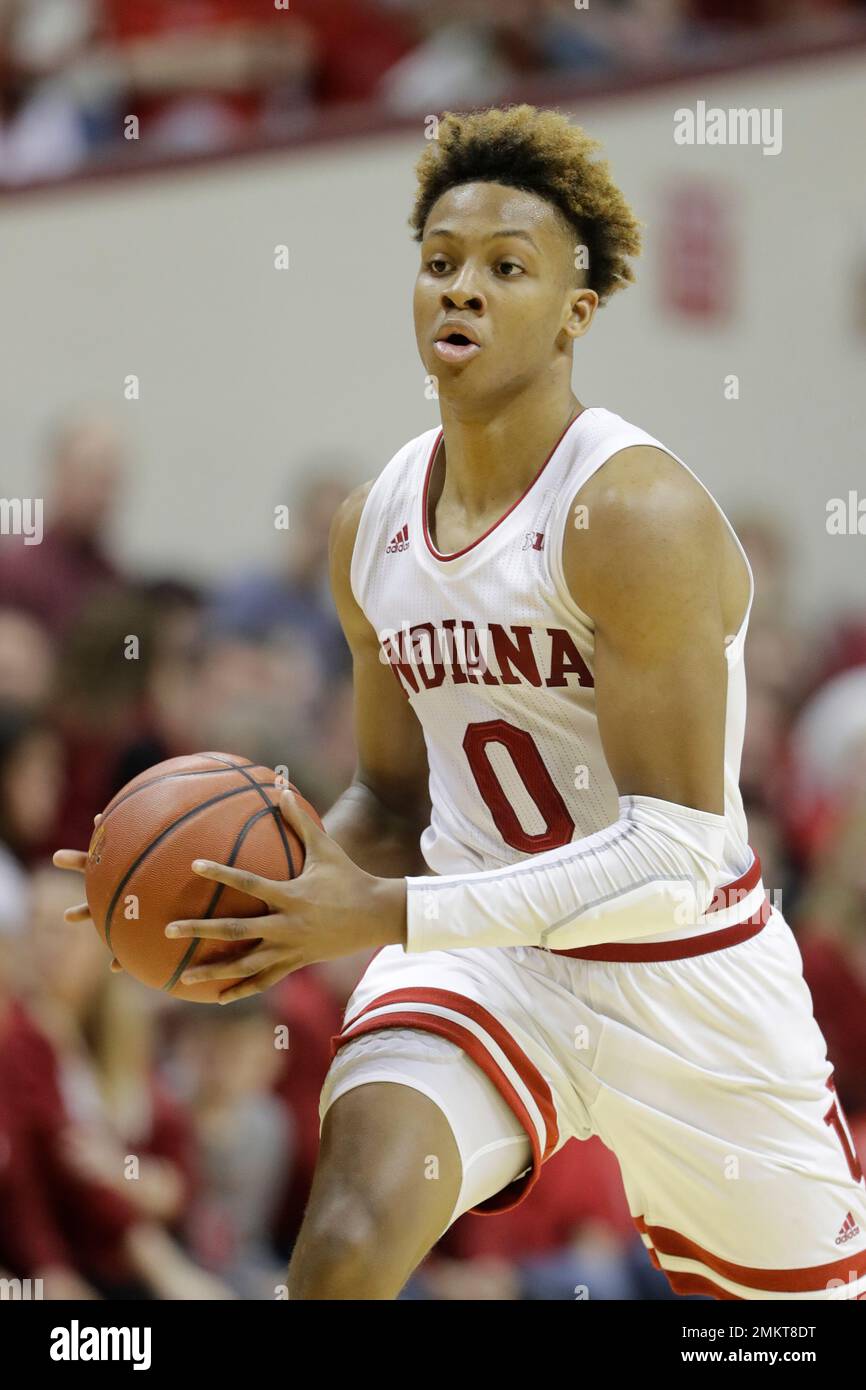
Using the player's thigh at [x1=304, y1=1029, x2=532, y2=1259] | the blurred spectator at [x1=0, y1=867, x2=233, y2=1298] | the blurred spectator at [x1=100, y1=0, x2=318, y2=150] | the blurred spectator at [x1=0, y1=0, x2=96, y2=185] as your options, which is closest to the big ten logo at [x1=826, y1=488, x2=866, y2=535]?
the blurred spectator at [x1=100, y1=0, x2=318, y2=150]

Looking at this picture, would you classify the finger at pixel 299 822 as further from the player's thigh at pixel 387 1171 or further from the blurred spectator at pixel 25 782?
the blurred spectator at pixel 25 782

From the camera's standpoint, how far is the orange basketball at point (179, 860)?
10.2 feet

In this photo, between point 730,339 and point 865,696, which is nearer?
point 865,696

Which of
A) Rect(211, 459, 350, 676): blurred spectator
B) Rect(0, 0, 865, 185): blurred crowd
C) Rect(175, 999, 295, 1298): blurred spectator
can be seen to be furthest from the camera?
Rect(0, 0, 865, 185): blurred crowd

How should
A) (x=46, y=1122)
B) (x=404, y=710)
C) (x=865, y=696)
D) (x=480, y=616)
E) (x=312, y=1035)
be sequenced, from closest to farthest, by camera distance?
(x=480, y=616) → (x=404, y=710) → (x=46, y=1122) → (x=312, y=1035) → (x=865, y=696)

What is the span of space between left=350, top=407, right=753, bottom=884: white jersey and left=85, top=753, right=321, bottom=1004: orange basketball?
16.0 inches

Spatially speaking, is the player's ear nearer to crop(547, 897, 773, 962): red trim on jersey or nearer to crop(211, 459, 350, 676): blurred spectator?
crop(547, 897, 773, 962): red trim on jersey

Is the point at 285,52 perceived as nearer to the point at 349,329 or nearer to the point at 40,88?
the point at 40,88

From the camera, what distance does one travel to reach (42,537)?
23.5 feet

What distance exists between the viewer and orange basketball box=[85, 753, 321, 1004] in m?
3.10

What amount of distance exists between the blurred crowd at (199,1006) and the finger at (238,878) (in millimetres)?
2422
